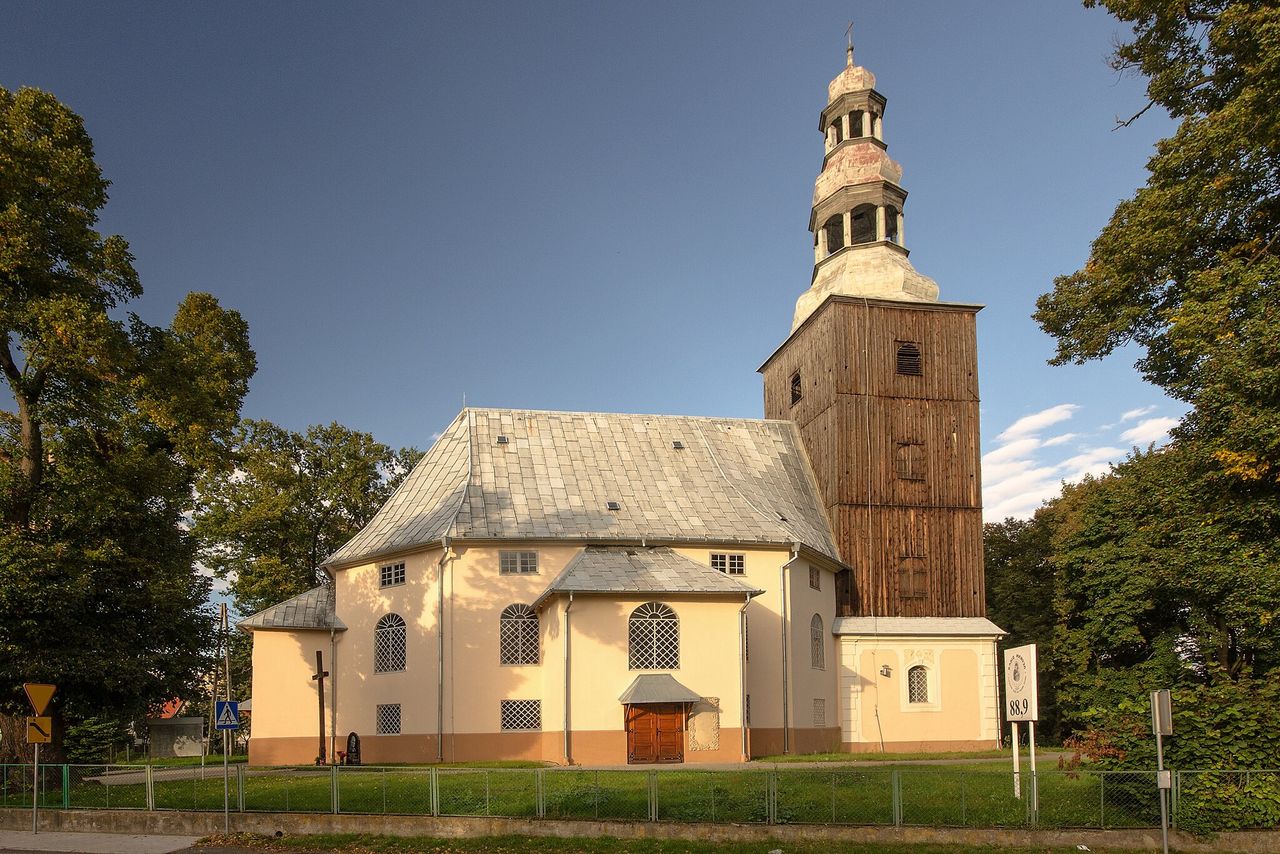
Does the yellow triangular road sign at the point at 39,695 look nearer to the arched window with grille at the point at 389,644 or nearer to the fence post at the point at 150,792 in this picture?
the fence post at the point at 150,792

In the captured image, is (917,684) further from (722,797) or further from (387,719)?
(722,797)

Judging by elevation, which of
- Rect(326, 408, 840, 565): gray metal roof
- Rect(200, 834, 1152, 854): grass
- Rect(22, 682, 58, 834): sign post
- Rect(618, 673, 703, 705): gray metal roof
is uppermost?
Rect(326, 408, 840, 565): gray metal roof

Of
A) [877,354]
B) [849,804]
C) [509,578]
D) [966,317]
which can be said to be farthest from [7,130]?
[966,317]

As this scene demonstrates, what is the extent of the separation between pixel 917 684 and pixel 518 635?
13.1 metres

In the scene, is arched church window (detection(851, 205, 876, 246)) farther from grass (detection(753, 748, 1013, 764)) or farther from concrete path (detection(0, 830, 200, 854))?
→ concrete path (detection(0, 830, 200, 854))

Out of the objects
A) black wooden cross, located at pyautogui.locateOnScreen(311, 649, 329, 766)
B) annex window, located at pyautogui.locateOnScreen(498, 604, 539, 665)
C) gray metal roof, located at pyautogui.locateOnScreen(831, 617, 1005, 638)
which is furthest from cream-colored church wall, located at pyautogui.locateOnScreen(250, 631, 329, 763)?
gray metal roof, located at pyautogui.locateOnScreen(831, 617, 1005, 638)

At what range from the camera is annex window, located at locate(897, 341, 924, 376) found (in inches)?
1406

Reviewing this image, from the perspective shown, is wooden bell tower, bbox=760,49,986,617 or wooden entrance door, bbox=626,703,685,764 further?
wooden bell tower, bbox=760,49,986,617

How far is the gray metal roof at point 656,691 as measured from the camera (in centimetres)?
2664

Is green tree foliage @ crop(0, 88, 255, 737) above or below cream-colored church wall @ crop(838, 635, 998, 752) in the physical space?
above

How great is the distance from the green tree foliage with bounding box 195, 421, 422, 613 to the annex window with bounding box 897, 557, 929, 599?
21.4 meters

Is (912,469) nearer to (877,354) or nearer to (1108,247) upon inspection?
(877,354)

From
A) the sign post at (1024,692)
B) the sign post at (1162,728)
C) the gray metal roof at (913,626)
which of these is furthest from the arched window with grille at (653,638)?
the sign post at (1162,728)

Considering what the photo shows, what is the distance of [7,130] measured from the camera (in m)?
20.3
